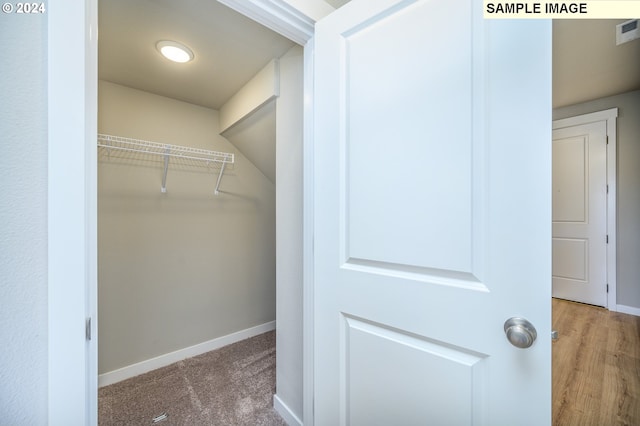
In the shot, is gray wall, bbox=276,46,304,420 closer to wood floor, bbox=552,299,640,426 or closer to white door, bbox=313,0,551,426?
white door, bbox=313,0,551,426

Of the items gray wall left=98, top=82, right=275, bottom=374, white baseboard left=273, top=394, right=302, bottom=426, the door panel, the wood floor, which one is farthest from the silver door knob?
gray wall left=98, top=82, right=275, bottom=374

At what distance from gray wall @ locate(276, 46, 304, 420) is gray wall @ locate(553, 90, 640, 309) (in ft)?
12.3

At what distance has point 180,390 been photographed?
169 cm

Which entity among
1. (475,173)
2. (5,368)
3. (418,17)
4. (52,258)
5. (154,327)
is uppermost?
(418,17)

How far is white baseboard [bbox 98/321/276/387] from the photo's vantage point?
1792mm

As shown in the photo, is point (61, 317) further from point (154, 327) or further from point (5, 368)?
point (154, 327)

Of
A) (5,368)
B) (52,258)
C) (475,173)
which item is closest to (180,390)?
(5,368)

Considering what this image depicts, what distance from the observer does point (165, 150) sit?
6.45 ft

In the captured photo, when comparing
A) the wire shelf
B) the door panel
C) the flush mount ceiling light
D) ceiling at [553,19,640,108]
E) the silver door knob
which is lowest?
the silver door knob

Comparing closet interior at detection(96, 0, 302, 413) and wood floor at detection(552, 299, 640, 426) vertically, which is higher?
closet interior at detection(96, 0, 302, 413)

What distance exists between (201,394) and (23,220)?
160 centimetres

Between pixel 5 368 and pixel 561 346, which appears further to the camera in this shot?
pixel 561 346

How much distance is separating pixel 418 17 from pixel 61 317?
127 centimetres

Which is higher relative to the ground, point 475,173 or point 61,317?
point 475,173
